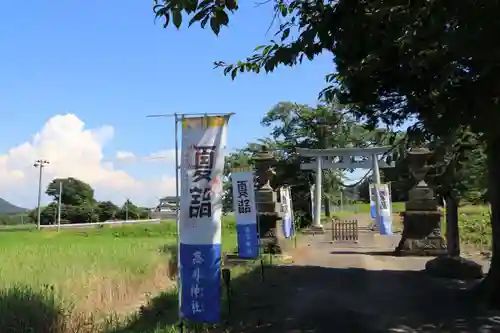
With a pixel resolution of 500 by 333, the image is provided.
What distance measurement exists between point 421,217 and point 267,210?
4417mm

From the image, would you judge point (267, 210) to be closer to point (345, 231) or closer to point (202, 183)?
point (345, 231)

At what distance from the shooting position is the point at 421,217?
14188mm

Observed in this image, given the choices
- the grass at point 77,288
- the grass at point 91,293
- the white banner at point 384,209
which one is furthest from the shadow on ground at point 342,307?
the white banner at point 384,209

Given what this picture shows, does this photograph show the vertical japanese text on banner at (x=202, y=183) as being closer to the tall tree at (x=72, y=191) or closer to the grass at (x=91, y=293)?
the grass at (x=91, y=293)

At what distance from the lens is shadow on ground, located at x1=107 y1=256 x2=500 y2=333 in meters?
7.07

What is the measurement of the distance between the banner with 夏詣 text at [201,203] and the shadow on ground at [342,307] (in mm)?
823

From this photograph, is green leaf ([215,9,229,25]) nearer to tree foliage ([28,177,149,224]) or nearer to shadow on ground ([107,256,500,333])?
shadow on ground ([107,256,500,333])

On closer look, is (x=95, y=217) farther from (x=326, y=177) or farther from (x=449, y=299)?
(x=449, y=299)

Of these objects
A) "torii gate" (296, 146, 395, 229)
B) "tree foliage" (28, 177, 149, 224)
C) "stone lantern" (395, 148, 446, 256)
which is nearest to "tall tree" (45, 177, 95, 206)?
"tree foliage" (28, 177, 149, 224)

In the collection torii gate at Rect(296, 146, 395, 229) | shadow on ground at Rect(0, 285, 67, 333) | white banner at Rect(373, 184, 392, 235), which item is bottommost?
shadow on ground at Rect(0, 285, 67, 333)

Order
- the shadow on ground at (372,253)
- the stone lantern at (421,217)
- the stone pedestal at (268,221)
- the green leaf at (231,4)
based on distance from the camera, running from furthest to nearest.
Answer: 1. the stone pedestal at (268,221)
2. the shadow on ground at (372,253)
3. the stone lantern at (421,217)
4. the green leaf at (231,4)

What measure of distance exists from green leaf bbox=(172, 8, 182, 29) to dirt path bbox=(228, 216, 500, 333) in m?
4.54

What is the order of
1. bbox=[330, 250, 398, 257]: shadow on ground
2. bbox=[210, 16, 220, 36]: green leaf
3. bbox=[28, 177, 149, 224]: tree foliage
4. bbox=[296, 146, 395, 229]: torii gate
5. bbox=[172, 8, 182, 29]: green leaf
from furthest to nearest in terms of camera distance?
bbox=[28, 177, 149, 224]: tree foliage → bbox=[296, 146, 395, 229]: torii gate → bbox=[330, 250, 398, 257]: shadow on ground → bbox=[210, 16, 220, 36]: green leaf → bbox=[172, 8, 182, 29]: green leaf

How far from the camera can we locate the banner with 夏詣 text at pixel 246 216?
13.6m
